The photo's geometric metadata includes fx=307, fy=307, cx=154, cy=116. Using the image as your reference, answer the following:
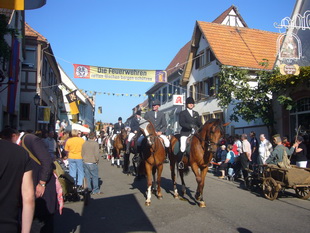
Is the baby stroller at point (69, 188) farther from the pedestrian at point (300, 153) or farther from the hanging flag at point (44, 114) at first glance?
the hanging flag at point (44, 114)

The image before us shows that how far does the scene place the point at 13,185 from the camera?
261cm

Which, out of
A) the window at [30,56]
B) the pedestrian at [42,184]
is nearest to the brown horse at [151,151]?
the pedestrian at [42,184]

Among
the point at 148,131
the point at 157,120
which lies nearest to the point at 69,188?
the point at 148,131

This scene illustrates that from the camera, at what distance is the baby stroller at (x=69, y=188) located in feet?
23.7

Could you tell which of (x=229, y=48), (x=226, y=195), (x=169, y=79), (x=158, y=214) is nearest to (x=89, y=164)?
(x=158, y=214)

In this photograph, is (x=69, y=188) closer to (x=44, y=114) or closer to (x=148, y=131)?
(x=148, y=131)

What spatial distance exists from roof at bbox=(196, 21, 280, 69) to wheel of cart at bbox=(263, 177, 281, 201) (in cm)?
1489

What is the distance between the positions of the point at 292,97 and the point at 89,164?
1117 cm

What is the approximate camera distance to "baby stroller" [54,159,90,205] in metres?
7.22

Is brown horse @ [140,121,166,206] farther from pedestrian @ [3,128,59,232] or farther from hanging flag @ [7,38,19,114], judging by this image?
hanging flag @ [7,38,19,114]

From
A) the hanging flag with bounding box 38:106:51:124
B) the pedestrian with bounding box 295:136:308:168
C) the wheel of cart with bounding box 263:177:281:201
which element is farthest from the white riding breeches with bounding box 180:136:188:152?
the hanging flag with bounding box 38:106:51:124

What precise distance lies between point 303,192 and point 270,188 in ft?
3.85

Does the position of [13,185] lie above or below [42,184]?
above

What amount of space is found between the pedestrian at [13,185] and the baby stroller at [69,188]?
13.7 ft
